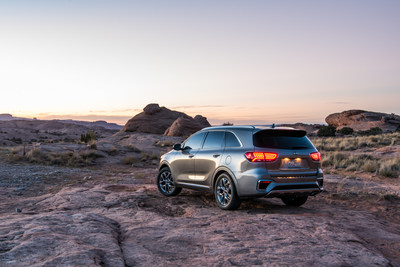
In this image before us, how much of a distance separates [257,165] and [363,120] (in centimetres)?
6890

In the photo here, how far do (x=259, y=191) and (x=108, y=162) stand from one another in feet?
52.1

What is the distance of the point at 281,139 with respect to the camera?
24.8 feet

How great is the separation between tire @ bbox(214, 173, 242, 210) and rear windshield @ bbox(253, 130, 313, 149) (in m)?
1.00

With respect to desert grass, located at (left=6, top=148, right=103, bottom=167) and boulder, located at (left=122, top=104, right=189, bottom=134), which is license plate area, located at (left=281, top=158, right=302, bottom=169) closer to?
desert grass, located at (left=6, top=148, right=103, bottom=167)

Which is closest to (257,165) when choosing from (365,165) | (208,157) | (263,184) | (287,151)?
(263,184)

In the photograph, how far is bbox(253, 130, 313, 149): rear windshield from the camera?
7.40 m

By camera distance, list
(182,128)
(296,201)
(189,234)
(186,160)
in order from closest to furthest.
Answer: (189,234) → (296,201) → (186,160) → (182,128)

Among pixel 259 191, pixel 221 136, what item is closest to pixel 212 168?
pixel 221 136

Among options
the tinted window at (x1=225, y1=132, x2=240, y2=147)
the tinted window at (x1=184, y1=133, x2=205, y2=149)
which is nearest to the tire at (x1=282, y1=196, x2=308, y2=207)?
the tinted window at (x1=225, y1=132, x2=240, y2=147)

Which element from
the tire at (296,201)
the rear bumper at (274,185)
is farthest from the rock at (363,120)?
the rear bumper at (274,185)

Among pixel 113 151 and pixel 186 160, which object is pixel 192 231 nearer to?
pixel 186 160

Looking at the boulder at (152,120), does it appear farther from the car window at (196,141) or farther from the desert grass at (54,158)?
the car window at (196,141)

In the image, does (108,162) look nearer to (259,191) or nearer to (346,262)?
(259,191)

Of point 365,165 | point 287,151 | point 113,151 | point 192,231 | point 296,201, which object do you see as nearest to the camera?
point 192,231
